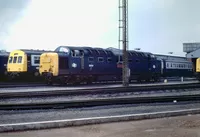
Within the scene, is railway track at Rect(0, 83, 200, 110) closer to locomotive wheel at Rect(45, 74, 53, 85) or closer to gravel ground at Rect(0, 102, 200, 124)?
gravel ground at Rect(0, 102, 200, 124)

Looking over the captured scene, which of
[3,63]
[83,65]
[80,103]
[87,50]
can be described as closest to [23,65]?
[3,63]

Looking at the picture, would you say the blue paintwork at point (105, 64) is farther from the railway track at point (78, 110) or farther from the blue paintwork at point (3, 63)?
the railway track at point (78, 110)

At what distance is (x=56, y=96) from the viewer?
14633 millimetres

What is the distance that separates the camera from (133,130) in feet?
24.9

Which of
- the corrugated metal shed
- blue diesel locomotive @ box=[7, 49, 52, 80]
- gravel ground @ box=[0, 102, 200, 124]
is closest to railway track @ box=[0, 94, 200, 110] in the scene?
gravel ground @ box=[0, 102, 200, 124]

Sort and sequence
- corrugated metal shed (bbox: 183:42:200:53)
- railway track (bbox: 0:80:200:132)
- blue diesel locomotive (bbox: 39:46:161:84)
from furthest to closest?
corrugated metal shed (bbox: 183:42:200:53)
blue diesel locomotive (bbox: 39:46:161:84)
railway track (bbox: 0:80:200:132)

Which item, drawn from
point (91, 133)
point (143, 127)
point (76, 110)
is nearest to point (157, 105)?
point (76, 110)

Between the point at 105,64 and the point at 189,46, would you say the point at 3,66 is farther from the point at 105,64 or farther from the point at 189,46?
the point at 189,46

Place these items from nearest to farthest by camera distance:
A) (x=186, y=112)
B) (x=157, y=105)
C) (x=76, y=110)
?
(x=186, y=112) → (x=76, y=110) → (x=157, y=105)

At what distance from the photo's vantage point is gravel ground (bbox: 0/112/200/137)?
7090mm

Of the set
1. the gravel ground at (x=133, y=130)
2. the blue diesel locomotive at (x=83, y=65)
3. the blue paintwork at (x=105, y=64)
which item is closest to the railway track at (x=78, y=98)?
the gravel ground at (x=133, y=130)

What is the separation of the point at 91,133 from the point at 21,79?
72.1ft

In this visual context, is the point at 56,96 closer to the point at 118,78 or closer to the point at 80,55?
the point at 80,55

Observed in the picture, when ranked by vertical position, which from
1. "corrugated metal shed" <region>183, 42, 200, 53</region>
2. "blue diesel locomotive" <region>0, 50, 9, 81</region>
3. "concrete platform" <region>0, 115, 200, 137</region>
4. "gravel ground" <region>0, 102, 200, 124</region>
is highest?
"corrugated metal shed" <region>183, 42, 200, 53</region>
